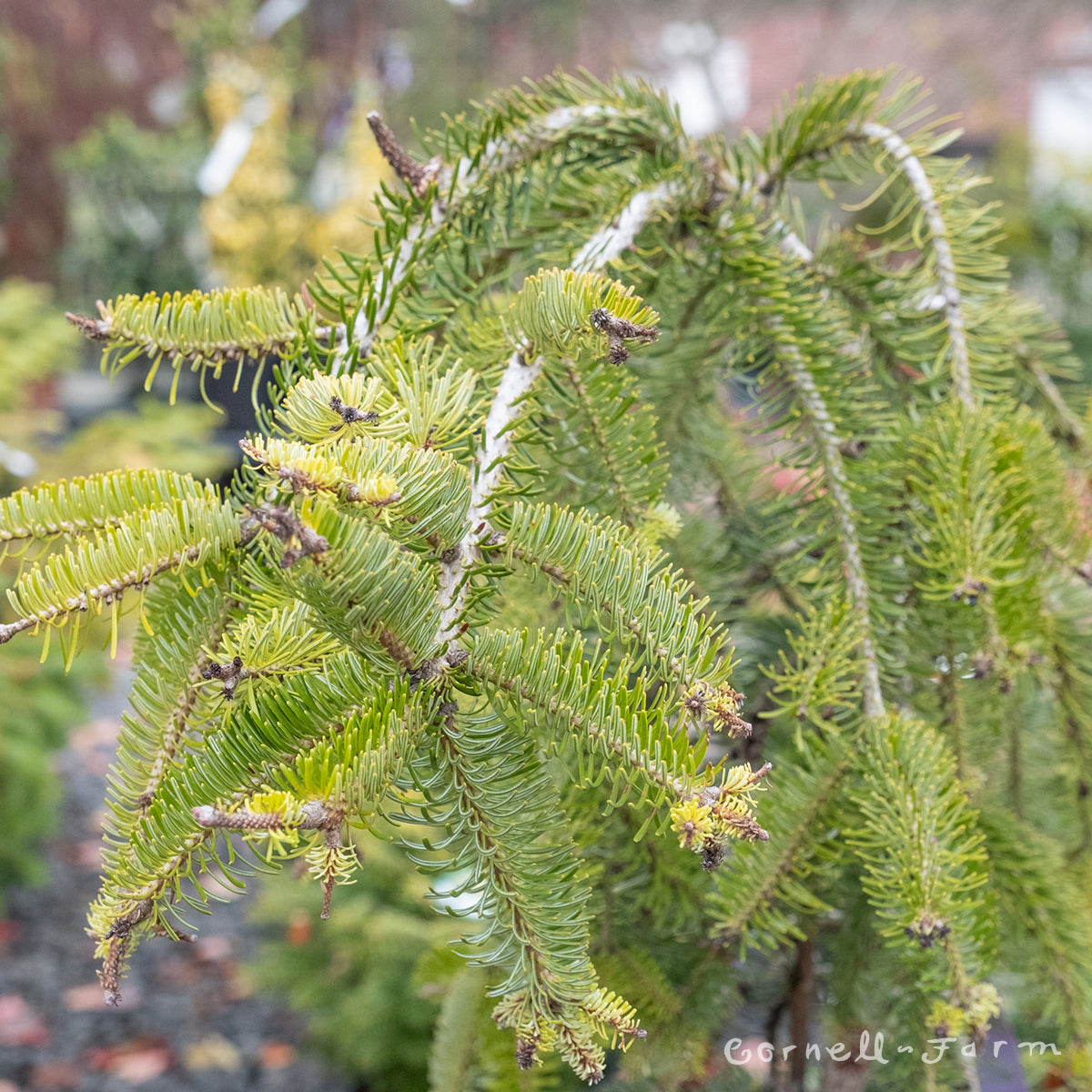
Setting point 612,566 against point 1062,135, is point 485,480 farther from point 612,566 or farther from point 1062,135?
point 1062,135

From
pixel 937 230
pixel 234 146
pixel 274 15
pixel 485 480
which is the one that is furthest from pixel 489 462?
→ pixel 274 15

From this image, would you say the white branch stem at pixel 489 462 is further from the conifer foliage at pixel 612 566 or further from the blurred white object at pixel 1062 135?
the blurred white object at pixel 1062 135

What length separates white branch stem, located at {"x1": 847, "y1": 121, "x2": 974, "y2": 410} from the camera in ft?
1.71

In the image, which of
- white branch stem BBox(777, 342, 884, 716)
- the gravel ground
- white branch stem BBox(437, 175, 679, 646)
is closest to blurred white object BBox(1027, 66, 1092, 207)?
the gravel ground

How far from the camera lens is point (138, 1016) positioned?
1.87m

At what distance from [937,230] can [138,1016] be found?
2.04m

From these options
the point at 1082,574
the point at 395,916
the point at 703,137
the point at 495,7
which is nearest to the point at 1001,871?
the point at 1082,574

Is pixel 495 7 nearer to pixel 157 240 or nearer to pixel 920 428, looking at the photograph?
pixel 157 240

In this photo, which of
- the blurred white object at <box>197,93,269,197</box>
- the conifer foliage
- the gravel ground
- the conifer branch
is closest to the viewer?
the conifer foliage

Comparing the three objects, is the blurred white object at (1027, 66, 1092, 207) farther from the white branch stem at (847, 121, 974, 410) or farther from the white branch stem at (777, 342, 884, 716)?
the white branch stem at (777, 342, 884, 716)

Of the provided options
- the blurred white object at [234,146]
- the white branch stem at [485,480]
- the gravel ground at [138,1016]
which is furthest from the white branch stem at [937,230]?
the blurred white object at [234,146]

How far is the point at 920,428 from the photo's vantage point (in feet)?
1.63

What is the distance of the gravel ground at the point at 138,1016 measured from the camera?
5.55ft

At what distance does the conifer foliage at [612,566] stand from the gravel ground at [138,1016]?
1.34m
